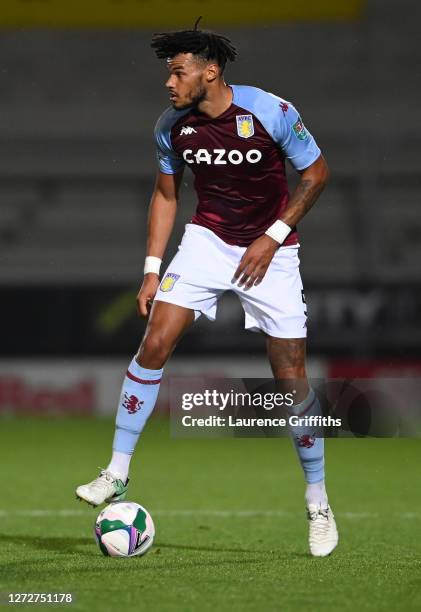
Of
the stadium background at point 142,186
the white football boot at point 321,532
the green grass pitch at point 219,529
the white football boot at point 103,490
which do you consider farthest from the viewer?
the stadium background at point 142,186

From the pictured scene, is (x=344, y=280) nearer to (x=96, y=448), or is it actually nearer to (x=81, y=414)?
(x=81, y=414)

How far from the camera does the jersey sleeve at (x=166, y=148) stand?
4.86m

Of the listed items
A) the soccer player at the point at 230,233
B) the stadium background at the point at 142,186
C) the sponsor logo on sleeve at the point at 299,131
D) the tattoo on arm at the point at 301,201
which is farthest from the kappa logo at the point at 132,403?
the stadium background at the point at 142,186

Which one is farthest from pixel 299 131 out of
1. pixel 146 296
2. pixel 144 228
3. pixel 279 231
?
pixel 144 228

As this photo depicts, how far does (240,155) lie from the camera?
15.6 feet

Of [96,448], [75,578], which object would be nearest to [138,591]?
[75,578]

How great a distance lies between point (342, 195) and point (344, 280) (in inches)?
186

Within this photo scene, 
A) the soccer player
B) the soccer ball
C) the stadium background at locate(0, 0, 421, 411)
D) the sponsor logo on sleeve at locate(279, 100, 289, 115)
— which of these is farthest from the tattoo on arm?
the stadium background at locate(0, 0, 421, 411)

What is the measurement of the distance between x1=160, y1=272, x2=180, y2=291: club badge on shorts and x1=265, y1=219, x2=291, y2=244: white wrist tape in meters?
Result: 0.41

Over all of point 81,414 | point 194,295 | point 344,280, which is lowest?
point 81,414

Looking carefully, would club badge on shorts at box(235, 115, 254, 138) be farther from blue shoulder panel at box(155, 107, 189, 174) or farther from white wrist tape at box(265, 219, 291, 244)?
white wrist tape at box(265, 219, 291, 244)

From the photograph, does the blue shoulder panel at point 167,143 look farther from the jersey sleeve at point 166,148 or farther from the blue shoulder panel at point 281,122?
the blue shoulder panel at point 281,122

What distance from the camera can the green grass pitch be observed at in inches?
146

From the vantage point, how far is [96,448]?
9.55 meters
